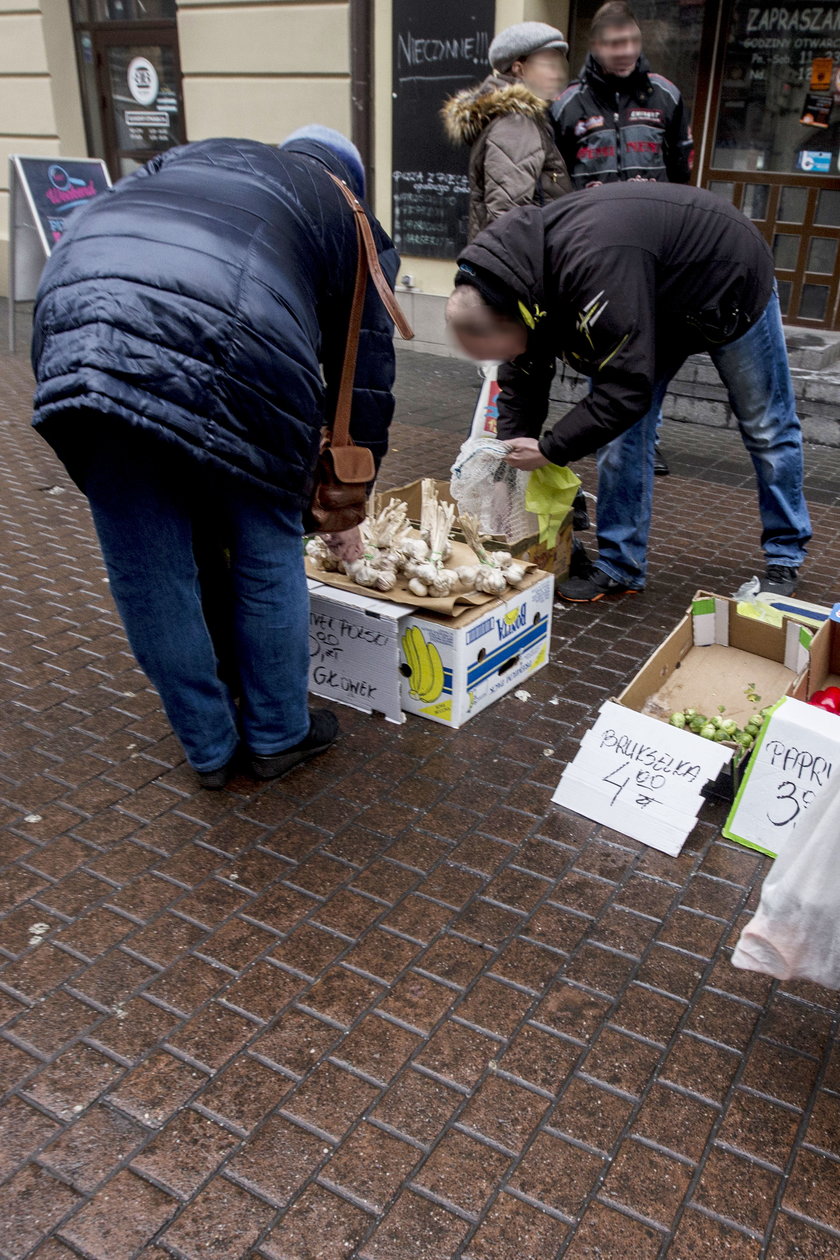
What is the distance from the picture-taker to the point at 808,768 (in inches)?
95.9

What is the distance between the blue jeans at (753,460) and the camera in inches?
145

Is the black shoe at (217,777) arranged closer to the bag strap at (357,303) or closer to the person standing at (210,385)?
the person standing at (210,385)

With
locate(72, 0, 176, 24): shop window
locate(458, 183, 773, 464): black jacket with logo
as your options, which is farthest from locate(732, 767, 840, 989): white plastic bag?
locate(72, 0, 176, 24): shop window

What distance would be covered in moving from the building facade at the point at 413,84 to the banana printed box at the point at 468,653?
493cm

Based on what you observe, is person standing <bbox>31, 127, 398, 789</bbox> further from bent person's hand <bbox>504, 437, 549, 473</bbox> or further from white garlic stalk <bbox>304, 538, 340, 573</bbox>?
bent person's hand <bbox>504, 437, 549, 473</bbox>

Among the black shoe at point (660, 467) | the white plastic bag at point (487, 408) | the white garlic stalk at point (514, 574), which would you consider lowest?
the black shoe at point (660, 467)

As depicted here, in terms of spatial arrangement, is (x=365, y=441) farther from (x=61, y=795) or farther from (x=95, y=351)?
(x=61, y=795)

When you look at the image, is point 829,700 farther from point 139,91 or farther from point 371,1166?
point 139,91

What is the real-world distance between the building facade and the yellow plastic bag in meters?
4.29

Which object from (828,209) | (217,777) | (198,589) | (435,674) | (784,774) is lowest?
(217,777)

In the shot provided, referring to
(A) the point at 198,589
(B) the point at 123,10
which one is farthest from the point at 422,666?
(B) the point at 123,10

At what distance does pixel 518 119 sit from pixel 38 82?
7.53 meters

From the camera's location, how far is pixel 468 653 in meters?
3.04

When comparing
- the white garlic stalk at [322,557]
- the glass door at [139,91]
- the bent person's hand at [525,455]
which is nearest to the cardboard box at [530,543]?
the bent person's hand at [525,455]
